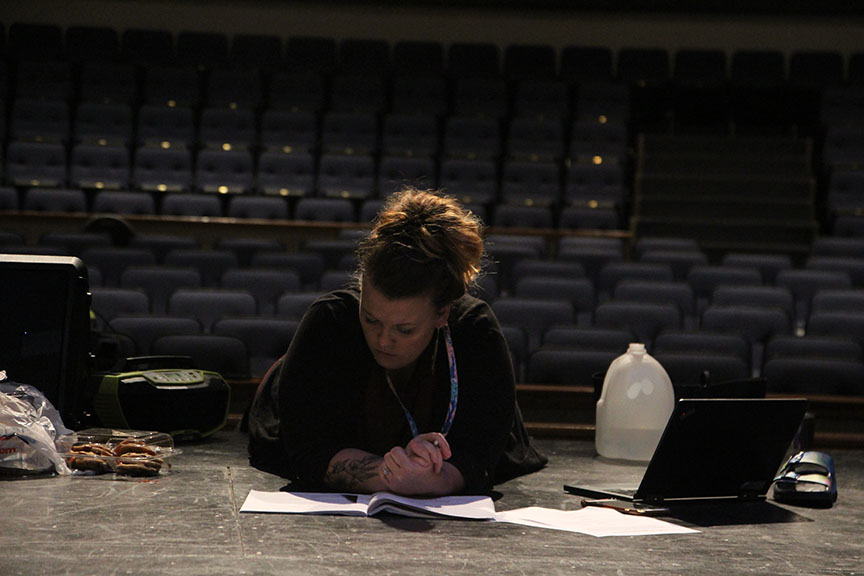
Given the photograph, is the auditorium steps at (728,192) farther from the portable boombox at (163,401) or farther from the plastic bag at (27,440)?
the plastic bag at (27,440)

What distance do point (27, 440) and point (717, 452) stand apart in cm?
85

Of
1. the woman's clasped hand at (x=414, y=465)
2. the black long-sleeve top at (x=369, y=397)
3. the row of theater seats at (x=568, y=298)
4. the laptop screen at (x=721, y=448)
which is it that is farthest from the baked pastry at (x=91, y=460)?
the row of theater seats at (x=568, y=298)

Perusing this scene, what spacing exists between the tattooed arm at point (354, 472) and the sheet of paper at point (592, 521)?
0.16 metres

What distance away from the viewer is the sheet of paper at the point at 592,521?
1.09m

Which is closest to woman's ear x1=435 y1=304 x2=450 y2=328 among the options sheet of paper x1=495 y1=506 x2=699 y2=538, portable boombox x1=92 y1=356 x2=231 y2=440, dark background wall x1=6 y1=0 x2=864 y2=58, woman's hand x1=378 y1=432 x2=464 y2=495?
woman's hand x1=378 y1=432 x2=464 y2=495

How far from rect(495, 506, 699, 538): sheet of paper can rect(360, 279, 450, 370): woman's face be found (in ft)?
0.79

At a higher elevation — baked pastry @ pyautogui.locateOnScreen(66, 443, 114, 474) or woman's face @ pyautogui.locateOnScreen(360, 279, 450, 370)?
woman's face @ pyautogui.locateOnScreen(360, 279, 450, 370)

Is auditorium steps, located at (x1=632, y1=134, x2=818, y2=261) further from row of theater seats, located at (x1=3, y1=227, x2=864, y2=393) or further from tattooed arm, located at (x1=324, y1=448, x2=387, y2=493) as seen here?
tattooed arm, located at (x1=324, y1=448, x2=387, y2=493)

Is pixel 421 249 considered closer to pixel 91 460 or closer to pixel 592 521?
pixel 592 521

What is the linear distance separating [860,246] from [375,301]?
15.2 feet

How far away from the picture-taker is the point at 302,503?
1169 mm

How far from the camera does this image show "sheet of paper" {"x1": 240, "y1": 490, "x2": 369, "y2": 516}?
3.70ft

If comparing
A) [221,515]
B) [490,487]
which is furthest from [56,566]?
[490,487]

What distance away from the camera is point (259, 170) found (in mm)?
6258
